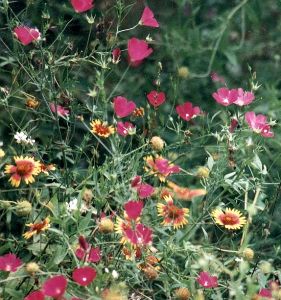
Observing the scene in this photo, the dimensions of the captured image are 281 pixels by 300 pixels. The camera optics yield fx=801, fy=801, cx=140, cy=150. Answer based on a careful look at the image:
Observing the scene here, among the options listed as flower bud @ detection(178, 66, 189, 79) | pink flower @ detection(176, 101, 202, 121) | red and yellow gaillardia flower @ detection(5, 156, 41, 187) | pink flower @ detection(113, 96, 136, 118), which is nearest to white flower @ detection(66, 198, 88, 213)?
red and yellow gaillardia flower @ detection(5, 156, 41, 187)

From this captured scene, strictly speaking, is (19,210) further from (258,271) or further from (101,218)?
(258,271)

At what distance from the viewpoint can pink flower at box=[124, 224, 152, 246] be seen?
5.18 feet

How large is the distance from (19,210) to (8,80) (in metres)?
0.81

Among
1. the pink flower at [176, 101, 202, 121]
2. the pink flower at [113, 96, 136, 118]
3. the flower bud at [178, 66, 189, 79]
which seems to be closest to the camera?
the pink flower at [113, 96, 136, 118]

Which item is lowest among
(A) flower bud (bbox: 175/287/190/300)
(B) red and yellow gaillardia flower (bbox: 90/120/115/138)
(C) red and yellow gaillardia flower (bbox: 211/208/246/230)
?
(C) red and yellow gaillardia flower (bbox: 211/208/246/230)

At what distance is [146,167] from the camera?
200cm

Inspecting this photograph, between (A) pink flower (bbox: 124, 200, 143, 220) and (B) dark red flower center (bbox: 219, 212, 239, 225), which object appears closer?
(A) pink flower (bbox: 124, 200, 143, 220)

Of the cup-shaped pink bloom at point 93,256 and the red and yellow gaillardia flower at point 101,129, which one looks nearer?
the cup-shaped pink bloom at point 93,256

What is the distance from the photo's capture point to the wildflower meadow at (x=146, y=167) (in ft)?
5.52

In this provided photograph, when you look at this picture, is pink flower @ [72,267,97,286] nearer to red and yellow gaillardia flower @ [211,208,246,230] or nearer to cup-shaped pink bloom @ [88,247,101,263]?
cup-shaped pink bloom @ [88,247,101,263]

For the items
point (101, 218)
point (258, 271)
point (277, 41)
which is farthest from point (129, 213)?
point (277, 41)

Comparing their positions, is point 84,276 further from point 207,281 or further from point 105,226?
point 207,281

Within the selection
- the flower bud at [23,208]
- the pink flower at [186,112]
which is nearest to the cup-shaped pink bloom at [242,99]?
the pink flower at [186,112]

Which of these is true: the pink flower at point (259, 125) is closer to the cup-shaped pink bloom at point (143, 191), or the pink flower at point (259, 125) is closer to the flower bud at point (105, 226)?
the cup-shaped pink bloom at point (143, 191)
